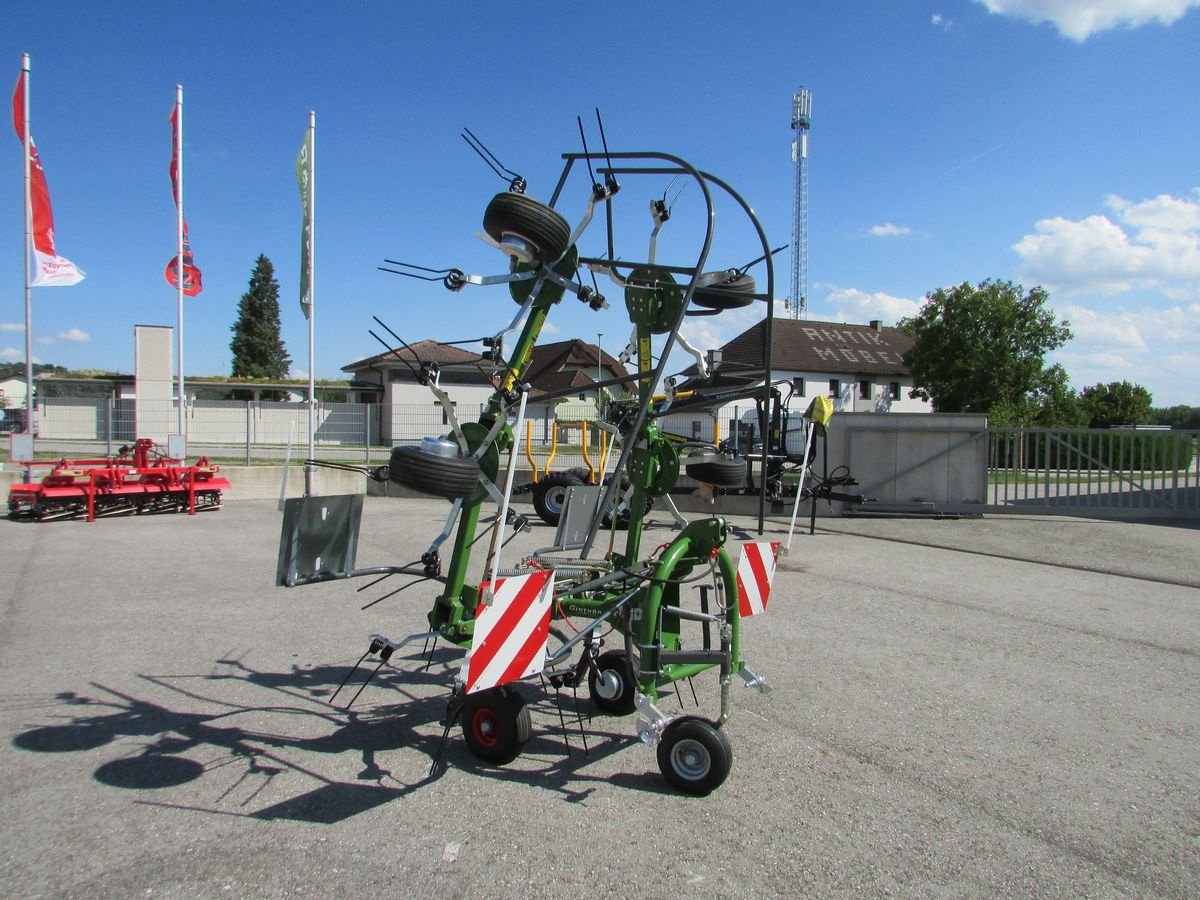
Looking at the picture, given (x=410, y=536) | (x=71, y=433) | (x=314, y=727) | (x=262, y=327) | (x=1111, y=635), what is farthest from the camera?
(x=262, y=327)

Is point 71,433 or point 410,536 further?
point 71,433

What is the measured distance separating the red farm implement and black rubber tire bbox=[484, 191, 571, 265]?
11706 mm

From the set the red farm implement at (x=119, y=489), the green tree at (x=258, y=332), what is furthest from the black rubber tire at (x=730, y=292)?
the green tree at (x=258, y=332)

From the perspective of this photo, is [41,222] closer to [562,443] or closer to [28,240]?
[28,240]

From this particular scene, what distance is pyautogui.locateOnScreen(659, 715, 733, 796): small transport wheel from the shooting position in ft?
11.2

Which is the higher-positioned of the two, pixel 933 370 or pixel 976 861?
pixel 933 370

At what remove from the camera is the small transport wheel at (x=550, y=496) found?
12.3 metres

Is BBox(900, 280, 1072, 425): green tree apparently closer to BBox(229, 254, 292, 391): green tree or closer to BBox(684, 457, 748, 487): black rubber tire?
BBox(684, 457, 748, 487): black rubber tire

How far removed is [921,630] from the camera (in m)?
6.48

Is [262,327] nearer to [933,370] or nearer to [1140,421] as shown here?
[933,370]

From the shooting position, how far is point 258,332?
70312 mm

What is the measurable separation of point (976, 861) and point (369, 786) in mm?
2555

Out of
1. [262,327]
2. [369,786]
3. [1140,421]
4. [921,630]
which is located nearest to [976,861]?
[369,786]

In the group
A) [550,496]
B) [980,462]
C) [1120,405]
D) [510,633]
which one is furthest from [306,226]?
[1120,405]
